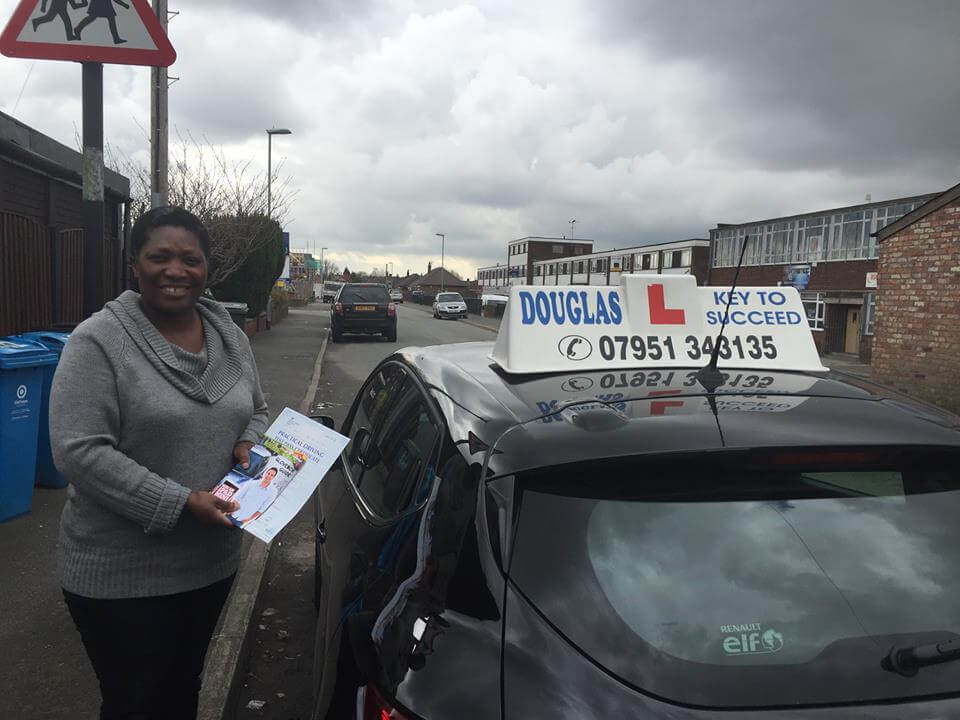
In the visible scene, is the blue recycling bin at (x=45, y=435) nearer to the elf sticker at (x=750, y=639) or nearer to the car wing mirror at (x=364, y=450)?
the car wing mirror at (x=364, y=450)

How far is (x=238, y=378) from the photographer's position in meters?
2.26

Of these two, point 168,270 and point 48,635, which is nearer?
point 168,270

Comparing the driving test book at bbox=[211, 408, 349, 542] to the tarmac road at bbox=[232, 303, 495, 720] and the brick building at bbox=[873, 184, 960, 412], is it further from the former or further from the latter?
the brick building at bbox=[873, 184, 960, 412]

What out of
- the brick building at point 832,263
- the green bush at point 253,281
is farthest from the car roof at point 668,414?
the brick building at point 832,263

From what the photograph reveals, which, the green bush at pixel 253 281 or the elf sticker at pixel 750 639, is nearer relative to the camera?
the elf sticker at pixel 750 639

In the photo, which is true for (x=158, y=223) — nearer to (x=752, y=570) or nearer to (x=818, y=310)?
(x=752, y=570)

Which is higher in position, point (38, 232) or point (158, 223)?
point (38, 232)

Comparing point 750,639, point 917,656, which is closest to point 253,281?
point 750,639

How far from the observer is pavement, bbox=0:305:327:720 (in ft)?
9.95

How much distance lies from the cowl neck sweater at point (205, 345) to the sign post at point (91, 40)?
125 centimetres

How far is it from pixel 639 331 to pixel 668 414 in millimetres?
774

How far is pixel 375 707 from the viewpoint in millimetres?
1525

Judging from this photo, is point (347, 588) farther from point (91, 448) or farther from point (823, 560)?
point (823, 560)

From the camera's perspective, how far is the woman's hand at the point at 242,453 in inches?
84.4
